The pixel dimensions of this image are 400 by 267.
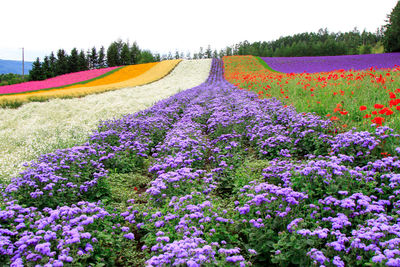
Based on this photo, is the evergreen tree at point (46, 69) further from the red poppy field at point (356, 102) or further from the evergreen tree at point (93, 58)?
the red poppy field at point (356, 102)

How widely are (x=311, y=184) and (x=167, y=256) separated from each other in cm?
276

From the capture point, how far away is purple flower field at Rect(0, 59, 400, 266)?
9.45ft

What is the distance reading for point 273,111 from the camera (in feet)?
31.2

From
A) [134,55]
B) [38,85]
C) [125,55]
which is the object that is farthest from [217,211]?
[134,55]

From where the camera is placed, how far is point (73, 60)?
6706 centimetres

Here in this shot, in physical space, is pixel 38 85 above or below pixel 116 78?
below

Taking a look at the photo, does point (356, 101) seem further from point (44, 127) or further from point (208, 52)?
point (208, 52)

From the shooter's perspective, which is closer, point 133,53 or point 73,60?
point 73,60

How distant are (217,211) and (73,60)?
73.1 meters

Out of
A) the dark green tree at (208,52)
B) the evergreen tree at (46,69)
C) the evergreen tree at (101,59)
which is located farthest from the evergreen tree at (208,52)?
the evergreen tree at (46,69)

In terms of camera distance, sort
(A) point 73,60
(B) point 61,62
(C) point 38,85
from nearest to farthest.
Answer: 1. (C) point 38,85
2. (B) point 61,62
3. (A) point 73,60

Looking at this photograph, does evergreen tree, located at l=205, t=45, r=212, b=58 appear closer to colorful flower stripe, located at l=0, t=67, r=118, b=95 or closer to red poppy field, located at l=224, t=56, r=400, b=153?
colorful flower stripe, located at l=0, t=67, r=118, b=95

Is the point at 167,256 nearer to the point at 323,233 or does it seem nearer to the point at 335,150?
the point at 323,233

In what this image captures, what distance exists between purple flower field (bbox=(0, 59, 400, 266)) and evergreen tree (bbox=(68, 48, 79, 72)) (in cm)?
6885
